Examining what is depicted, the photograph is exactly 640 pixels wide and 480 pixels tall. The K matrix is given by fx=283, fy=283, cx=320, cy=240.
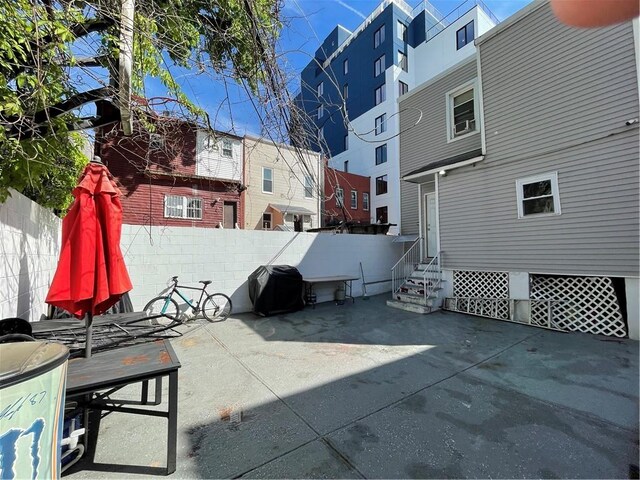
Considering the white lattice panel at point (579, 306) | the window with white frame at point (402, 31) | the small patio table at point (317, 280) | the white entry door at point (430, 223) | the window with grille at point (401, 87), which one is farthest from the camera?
the window with white frame at point (402, 31)

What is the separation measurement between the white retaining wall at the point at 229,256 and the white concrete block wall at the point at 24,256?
1.68m

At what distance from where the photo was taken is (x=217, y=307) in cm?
648

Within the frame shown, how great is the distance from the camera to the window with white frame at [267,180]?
52.8ft

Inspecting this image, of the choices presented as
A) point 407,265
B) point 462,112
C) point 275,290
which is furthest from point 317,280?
point 462,112

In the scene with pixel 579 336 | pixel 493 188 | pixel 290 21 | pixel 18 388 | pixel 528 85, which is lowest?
pixel 579 336

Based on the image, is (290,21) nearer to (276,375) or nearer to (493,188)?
(276,375)

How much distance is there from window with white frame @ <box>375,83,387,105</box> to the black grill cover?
1765 cm

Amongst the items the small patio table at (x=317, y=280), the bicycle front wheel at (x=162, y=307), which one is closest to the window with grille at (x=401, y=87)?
the small patio table at (x=317, y=280)

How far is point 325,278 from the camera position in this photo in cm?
787

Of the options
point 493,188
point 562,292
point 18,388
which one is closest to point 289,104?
point 18,388

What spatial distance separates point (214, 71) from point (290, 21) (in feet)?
3.33

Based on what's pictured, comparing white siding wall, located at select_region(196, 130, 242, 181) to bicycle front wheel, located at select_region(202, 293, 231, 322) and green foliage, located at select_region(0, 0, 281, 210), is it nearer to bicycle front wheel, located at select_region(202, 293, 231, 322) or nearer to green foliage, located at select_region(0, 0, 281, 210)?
bicycle front wheel, located at select_region(202, 293, 231, 322)

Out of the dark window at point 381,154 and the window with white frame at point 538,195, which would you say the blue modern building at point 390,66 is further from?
the window with white frame at point 538,195

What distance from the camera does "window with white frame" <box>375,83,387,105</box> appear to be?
20109 millimetres
